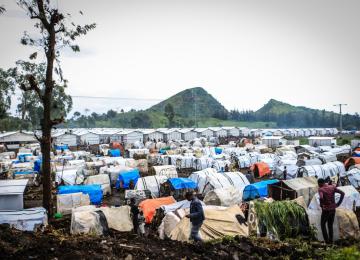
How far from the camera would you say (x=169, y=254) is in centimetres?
768

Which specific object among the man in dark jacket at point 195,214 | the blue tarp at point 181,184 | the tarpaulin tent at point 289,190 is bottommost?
the blue tarp at point 181,184

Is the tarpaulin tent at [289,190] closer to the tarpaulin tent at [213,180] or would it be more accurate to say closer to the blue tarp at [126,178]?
the tarpaulin tent at [213,180]

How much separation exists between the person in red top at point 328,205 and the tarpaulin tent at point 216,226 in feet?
8.40

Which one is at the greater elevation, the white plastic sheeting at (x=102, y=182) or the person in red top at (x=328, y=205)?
the person in red top at (x=328, y=205)

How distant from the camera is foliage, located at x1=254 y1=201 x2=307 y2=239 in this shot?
1065 centimetres

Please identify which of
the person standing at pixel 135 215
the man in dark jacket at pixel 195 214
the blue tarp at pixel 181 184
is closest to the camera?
the man in dark jacket at pixel 195 214

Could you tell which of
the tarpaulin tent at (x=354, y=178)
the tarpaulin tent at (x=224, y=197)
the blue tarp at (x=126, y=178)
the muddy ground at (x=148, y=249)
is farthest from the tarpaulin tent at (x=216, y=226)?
the tarpaulin tent at (x=354, y=178)

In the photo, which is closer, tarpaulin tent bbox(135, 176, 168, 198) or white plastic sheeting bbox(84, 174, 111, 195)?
tarpaulin tent bbox(135, 176, 168, 198)

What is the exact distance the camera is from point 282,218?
35.3 ft

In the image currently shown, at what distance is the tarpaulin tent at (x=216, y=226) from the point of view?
10.3 metres

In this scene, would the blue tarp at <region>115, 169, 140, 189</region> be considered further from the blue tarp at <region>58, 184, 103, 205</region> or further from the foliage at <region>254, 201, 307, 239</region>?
the foliage at <region>254, 201, 307, 239</region>

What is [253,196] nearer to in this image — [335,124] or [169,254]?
[169,254]

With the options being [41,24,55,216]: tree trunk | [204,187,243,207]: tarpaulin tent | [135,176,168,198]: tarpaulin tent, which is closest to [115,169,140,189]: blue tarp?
[135,176,168,198]: tarpaulin tent

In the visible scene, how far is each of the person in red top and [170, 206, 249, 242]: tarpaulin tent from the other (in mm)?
2561
